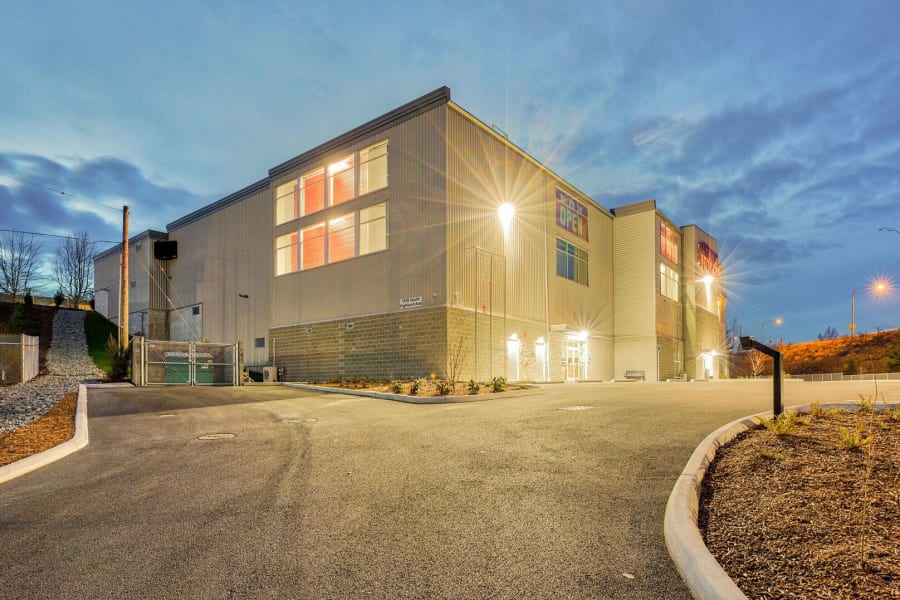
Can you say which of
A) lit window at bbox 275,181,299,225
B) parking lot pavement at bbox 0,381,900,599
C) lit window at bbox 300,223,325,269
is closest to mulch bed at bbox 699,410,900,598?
parking lot pavement at bbox 0,381,900,599

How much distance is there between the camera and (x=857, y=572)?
10.5 feet

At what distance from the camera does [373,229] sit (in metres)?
26.3

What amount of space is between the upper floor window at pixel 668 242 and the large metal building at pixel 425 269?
0.26 meters

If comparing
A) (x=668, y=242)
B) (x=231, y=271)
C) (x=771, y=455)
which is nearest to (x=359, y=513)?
(x=771, y=455)

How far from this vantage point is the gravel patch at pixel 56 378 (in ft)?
40.7

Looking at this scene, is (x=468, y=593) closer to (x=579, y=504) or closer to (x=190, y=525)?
(x=579, y=504)

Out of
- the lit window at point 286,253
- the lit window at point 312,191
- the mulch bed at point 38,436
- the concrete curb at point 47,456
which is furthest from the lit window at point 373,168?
the concrete curb at point 47,456

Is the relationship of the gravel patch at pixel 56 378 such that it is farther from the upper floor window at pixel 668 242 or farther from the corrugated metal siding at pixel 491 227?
the upper floor window at pixel 668 242

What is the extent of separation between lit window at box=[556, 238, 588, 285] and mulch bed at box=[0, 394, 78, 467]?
25025mm

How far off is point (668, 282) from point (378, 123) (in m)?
26.1

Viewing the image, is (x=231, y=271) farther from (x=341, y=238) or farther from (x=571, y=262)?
(x=571, y=262)

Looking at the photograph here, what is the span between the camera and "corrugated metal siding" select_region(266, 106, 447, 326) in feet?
76.2

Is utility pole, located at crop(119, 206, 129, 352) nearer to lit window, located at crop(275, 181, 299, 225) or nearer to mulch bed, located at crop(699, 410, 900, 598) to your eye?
lit window, located at crop(275, 181, 299, 225)

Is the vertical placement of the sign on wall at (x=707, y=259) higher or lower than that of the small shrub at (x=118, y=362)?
higher
